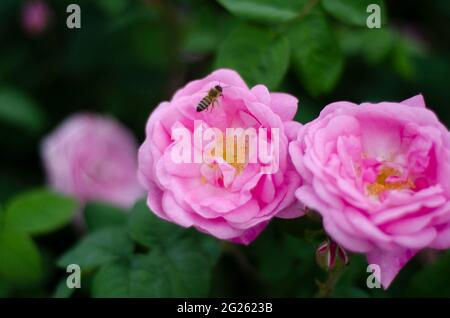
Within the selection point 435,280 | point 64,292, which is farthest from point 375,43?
point 64,292

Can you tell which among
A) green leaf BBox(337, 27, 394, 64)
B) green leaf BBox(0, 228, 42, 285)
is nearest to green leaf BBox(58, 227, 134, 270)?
green leaf BBox(0, 228, 42, 285)

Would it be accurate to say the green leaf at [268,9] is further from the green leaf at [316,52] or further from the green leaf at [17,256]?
the green leaf at [17,256]

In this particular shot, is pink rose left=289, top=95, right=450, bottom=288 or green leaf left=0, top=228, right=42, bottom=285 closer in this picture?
pink rose left=289, top=95, right=450, bottom=288

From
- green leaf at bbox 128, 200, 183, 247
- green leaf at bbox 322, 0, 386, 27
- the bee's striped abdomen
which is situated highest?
green leaf at bbox 322, 0, 386, 27

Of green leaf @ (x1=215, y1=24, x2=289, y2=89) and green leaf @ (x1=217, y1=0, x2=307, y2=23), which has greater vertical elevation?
green leaf @ (x1=217, y1=0, x2=307, y2=23)

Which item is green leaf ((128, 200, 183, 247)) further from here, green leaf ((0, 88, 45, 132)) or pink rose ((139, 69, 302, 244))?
green leaf ((0, 88, 45, 132))

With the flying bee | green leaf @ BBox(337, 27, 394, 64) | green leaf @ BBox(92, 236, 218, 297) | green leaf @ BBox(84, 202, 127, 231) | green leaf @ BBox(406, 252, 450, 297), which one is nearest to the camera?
the flying bee

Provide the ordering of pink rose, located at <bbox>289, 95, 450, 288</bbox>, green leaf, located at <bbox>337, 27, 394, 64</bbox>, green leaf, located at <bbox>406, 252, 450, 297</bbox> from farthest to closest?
green leaf, located at <bbox>337, 27, 394, 64</bbox> → green leaf, located at <bbox>406, 252, 450, 297</bbox> → pink rose, located at <bbox>289, 95, 450, 288</bbox>

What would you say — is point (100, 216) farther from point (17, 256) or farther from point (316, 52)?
point (316, 52)
